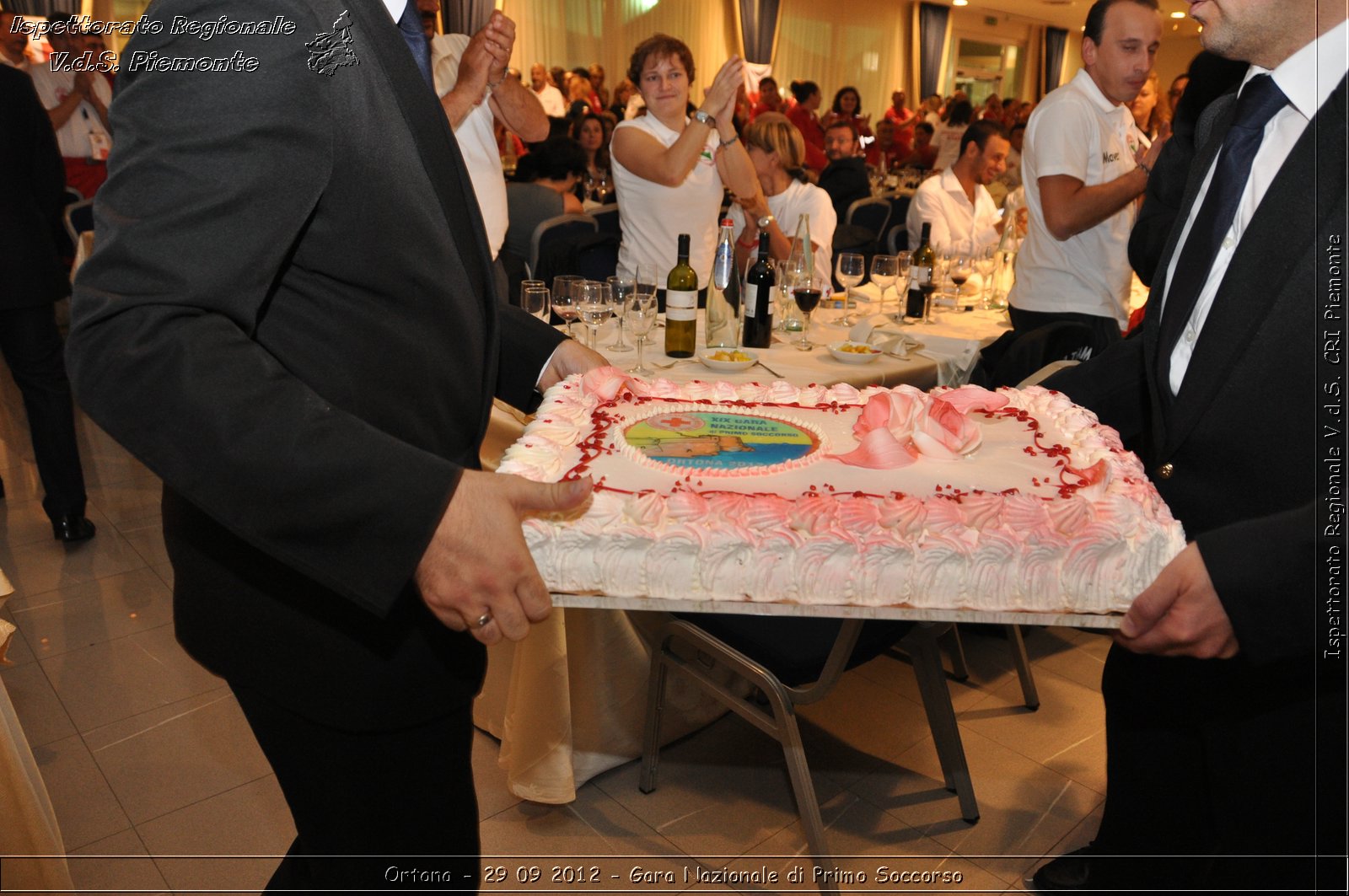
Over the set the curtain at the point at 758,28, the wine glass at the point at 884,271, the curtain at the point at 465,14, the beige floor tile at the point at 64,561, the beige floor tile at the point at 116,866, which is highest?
the curtain at the point at 758,28

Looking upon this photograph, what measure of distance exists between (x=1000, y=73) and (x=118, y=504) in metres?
21.9

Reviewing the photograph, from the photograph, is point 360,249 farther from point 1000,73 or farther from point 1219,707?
point 1000,73

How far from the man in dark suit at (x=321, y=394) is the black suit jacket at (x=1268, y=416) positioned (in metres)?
0.77

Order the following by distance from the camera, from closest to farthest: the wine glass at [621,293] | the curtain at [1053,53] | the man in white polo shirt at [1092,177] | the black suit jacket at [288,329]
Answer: the black suit jacket at [288,329] → the wine glass at [621,293] → the man in white polo shirt at [1092,177] → the curtain at [1053,53]

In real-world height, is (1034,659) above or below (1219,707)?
below

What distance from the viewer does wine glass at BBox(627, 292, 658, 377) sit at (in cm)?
255

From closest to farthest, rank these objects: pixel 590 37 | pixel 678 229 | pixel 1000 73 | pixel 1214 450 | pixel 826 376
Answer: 1. pixel 1214 450
2. pixel 826 376
3. pixel 678 229
4. pixel 590 37
5. pixel 1000 73

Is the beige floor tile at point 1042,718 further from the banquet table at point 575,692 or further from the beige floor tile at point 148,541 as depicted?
the beige floor tile at point 148,541

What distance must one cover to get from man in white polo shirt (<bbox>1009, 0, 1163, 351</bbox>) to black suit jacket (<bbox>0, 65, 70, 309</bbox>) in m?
3.52

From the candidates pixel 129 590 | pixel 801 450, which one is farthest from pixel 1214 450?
pixel 129 590

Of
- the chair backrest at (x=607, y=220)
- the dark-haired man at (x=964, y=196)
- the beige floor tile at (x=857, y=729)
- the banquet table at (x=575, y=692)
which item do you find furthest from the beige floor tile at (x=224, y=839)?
the chair backrest at (x=607, y=220)

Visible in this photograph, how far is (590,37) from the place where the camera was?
44.7ft

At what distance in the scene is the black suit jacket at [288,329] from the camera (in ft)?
2.64

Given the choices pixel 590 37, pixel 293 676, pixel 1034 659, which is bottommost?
pixel 1034 659
